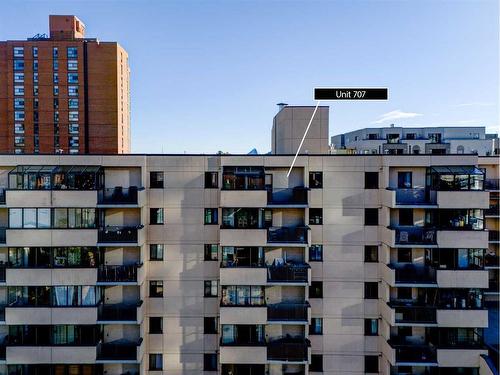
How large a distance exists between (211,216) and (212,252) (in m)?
2.29

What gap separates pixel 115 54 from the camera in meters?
86.6

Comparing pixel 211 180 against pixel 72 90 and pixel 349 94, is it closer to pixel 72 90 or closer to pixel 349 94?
pixel 349 94

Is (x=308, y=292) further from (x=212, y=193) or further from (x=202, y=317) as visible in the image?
(x=212, y=193)

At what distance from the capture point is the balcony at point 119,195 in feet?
70.4

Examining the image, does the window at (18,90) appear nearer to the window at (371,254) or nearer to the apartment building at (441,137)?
the apartment building at (441,137)

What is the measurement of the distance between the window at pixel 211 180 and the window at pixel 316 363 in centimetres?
1258

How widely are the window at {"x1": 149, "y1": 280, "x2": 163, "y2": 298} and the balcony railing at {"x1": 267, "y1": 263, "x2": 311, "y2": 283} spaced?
690 centimetres

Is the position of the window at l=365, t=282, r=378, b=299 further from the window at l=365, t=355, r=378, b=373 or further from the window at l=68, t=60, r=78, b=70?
the window at l=68, t=60, r=78, b=70

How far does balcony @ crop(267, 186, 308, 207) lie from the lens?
21375 millimetres

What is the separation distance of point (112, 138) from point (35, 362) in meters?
73.2

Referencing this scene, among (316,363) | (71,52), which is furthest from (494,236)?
(71,52)

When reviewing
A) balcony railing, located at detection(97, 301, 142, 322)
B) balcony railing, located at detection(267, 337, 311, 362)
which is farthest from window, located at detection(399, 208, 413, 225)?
balcony railing, located at detection(97, 301, 142, 322)

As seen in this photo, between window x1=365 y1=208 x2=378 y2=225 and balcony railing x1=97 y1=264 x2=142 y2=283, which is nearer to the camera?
balcony railing x1=97 y1=264 x2=142 y2=283

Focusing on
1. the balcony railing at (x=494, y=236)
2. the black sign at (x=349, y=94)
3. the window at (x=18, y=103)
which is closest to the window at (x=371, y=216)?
the black sign at (x=349, y=94)
